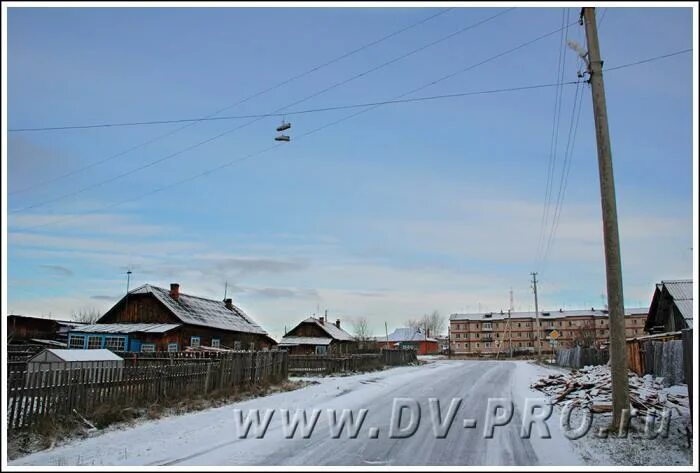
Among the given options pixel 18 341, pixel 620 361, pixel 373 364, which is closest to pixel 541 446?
pixel 620 361

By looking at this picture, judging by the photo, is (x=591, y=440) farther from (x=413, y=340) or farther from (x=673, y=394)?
(x=413, y=340)

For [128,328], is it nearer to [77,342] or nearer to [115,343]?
[115,343]

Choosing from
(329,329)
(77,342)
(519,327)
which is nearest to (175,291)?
(77,342)

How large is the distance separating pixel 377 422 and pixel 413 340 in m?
112

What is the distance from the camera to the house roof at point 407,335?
122m

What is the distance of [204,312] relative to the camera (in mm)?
46500

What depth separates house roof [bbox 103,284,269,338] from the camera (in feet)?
140

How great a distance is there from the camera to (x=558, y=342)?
11938cm

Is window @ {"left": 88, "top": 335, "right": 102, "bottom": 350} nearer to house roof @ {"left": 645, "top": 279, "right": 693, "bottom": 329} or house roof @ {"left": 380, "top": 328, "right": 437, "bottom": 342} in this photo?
house roof @ {"left": 645, "top": 279, "right": 693, "bottom": 329}

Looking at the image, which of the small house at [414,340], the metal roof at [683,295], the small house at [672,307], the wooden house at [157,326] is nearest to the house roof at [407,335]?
the small house at [414,340]

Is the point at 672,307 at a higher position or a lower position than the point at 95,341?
higher

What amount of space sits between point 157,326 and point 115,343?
125 inches

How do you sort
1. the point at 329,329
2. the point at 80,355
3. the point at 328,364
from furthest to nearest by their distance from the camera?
the point at 329,329, the point at 328,364, the point at 80,355

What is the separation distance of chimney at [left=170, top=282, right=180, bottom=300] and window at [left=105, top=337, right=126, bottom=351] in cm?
547
